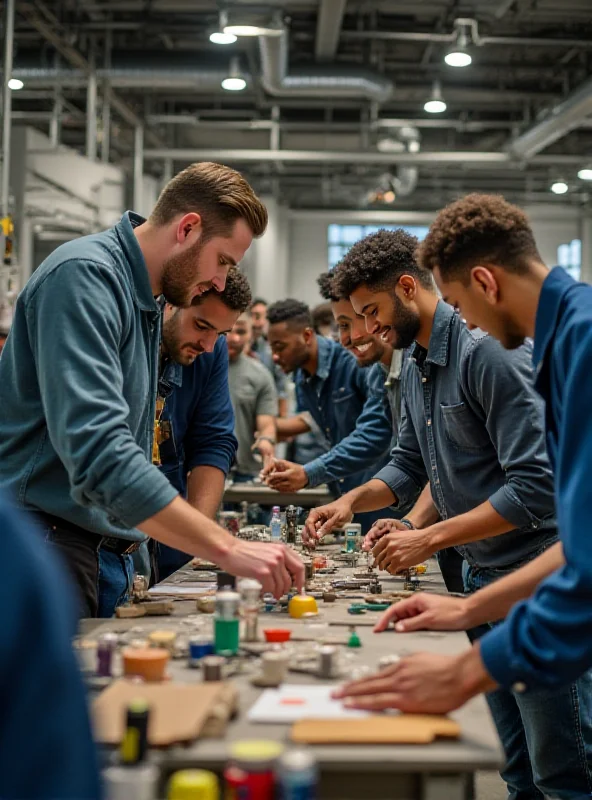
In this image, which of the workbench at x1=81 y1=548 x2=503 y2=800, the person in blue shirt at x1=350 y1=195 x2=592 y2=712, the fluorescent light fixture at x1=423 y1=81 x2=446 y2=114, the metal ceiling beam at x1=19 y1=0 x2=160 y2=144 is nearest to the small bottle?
the person in blue shirt at x1=350 y1=195 x2=592 y2=712

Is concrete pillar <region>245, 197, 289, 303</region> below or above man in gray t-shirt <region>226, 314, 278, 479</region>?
above

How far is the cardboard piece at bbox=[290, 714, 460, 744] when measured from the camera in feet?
4.64

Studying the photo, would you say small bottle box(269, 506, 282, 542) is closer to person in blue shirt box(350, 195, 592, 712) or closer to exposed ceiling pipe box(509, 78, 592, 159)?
person in blue shirt box(350, 195, 592, 712)

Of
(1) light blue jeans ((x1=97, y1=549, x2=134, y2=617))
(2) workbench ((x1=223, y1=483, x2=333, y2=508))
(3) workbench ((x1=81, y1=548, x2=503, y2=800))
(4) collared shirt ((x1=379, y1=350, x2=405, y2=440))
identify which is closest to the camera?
(3) workbench ((x1=81, y1=548, x2=503, y2=800))

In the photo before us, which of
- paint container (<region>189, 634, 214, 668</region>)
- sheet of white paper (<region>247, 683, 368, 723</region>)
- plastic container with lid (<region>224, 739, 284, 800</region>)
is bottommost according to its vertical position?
sheet of white paper (<region>247, 683, 368, 723</region>)

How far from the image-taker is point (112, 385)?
2096 mm

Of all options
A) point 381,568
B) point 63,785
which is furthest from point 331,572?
point 63,785

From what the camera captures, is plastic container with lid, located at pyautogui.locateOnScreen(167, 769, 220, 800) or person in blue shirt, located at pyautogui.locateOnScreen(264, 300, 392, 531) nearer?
plastic container with lid, located at pyautogui.locateOnScreen(167, 769, 220, 800)

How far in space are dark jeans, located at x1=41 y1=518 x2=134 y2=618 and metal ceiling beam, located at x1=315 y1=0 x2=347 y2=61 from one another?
6.99 m

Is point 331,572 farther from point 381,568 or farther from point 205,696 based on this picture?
point 205,696

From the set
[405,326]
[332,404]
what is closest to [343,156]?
[332,404]

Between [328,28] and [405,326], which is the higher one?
[328,28]

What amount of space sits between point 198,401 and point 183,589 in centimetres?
104

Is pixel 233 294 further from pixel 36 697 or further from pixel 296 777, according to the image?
pixel 36 697
